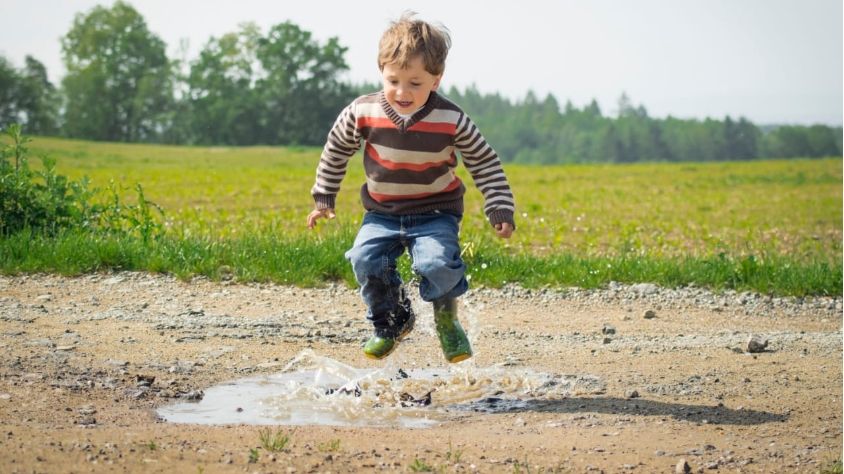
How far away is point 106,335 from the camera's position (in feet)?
20.6

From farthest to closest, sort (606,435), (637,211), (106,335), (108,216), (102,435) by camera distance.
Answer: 1. (637,211)
2. (108,216)
3. (106,335)
4. (606,435)
5. (102,435)

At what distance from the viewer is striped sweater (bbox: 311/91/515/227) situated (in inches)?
203

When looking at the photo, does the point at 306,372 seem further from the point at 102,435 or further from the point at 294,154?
the point at 294,154

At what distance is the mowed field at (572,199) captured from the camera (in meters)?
12.3

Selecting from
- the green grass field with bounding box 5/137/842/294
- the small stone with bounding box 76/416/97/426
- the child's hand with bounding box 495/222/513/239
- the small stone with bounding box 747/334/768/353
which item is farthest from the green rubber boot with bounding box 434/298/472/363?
the green grass field with bounding box 5/137/842/294

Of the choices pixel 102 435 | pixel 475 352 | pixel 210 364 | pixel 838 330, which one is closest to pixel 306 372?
pixel 210 364

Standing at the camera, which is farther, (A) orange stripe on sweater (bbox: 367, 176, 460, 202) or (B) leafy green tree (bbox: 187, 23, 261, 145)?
(B) leafy green tree (bbox: 187, 23, 261, 145)

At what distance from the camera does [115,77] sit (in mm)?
38031

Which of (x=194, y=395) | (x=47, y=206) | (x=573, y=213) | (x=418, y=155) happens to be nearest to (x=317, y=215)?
(x=418, y=155)

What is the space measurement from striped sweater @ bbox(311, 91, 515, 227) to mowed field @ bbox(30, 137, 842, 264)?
333 cm

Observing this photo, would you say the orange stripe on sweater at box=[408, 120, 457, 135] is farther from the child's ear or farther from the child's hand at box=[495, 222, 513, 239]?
the child's hand at box=[495, 222, 513, 239]

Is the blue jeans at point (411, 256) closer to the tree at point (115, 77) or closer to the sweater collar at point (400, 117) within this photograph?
the sweater collar at point (400, 117)

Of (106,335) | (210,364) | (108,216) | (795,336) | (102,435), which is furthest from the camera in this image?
(108,216)

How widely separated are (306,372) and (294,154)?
2951cm
